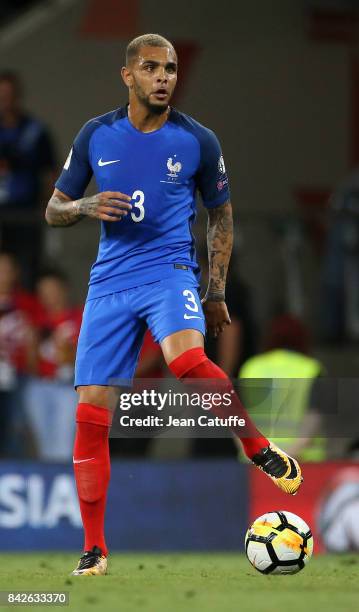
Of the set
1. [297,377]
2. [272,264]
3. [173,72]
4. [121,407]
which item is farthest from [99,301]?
[272,264]

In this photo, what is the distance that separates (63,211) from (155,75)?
2.57 feet

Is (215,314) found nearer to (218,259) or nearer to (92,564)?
(218,259)

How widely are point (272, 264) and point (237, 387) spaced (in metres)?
5.57

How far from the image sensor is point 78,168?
23.1ft

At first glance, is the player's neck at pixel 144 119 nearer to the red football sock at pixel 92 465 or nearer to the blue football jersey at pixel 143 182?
the blue football jersey at pixel 143 182

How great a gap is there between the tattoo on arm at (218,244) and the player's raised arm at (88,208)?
576 millimetres

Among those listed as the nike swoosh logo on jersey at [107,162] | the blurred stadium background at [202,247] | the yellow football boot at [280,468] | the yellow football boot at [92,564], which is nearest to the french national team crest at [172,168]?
the nike swoosh logo on jersey at [107,162]

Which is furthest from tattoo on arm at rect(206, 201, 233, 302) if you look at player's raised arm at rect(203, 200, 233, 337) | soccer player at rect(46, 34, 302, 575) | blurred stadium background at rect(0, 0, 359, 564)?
blurred stadium background at rect(0, 0, 359, 564)

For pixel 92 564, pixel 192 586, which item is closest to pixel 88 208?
pixel 92 564

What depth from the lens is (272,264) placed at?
505 inches

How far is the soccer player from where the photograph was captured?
6.87 metres

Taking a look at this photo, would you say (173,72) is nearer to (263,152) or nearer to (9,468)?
(9,468)

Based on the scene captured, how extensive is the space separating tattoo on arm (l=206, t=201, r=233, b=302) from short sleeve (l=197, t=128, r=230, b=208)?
0.19 ft

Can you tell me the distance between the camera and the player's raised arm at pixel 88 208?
6730mm
